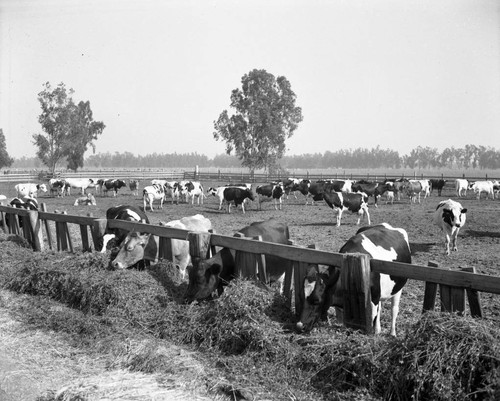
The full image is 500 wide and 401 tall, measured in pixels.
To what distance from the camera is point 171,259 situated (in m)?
8.54

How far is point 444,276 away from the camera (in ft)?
16.4

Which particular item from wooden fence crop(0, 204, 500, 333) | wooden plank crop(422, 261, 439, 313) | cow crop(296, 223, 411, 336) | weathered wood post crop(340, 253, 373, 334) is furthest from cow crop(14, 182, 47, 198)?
wooden plank crop(422, 261, 439, 313)

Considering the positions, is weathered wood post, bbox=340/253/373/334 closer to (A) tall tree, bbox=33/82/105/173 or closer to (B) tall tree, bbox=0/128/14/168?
(A) tall tree, bbox=33/82/105/173

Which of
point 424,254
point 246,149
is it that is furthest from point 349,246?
point 246,149

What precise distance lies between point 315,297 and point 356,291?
18.5 inches

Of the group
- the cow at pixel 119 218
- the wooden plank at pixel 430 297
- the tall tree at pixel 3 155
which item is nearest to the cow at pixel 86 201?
the cow at pixel 119 218

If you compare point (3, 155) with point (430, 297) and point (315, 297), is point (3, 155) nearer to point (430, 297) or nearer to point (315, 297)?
point (315, 297)

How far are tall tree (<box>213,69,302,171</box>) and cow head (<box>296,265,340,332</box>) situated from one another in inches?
2267

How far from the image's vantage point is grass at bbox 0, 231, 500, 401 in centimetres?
423

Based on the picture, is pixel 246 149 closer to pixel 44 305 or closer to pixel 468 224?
pixel 468 224

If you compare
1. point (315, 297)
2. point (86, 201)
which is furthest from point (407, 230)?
point (86, 201)

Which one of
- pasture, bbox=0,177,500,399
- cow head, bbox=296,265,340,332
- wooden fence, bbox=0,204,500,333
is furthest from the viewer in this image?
pasture, bbox=0,177,500,399

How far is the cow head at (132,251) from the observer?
814 centimetres

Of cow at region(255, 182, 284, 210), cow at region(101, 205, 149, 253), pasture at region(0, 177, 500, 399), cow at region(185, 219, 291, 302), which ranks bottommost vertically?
pasture at region(0, 177, 500, 399)
